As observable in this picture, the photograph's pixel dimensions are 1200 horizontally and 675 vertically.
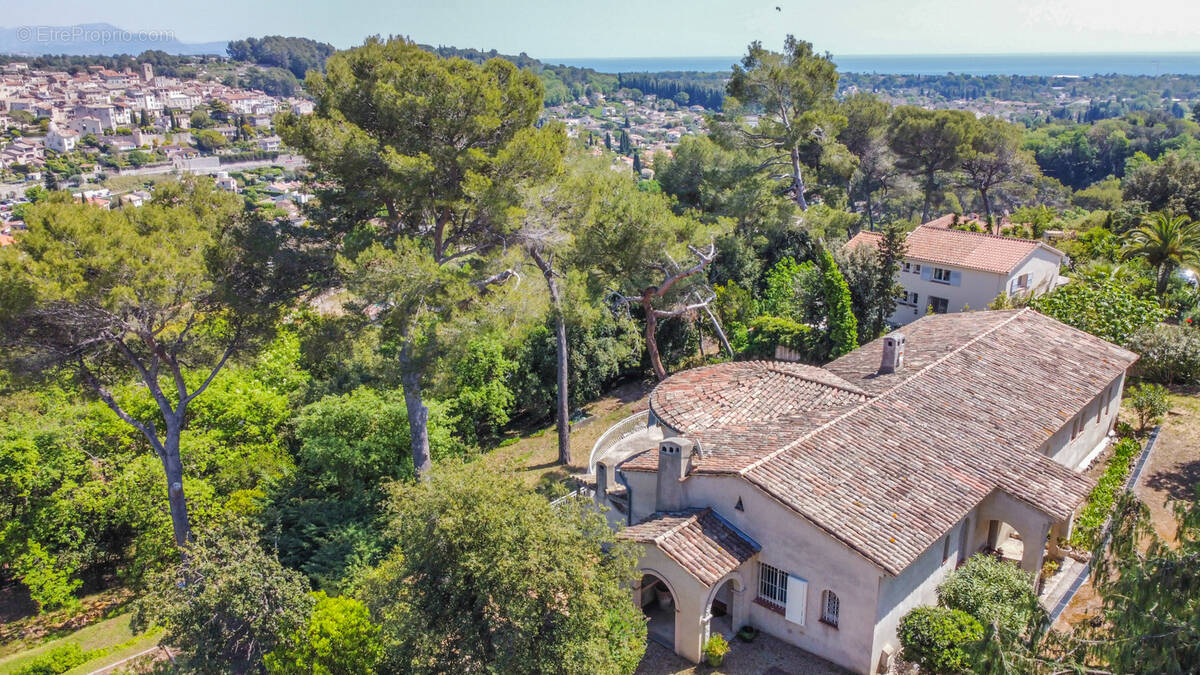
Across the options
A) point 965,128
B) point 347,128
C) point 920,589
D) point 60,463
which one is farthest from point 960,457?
point 965,128

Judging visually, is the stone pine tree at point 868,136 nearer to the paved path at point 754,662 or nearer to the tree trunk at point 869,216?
the tree trunk at point 869,216

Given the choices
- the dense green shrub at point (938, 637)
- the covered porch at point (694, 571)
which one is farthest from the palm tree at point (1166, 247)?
the covered porch at point (694, 571)

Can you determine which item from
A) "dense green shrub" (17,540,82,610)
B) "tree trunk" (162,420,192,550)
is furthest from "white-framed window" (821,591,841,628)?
"dense green shrub" (17,540,82,610)

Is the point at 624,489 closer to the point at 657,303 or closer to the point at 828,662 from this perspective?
the point at 828,662

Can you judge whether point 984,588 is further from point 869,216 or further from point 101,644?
point 869,216

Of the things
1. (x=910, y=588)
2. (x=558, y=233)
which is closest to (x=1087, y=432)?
(x=910, y=588)
